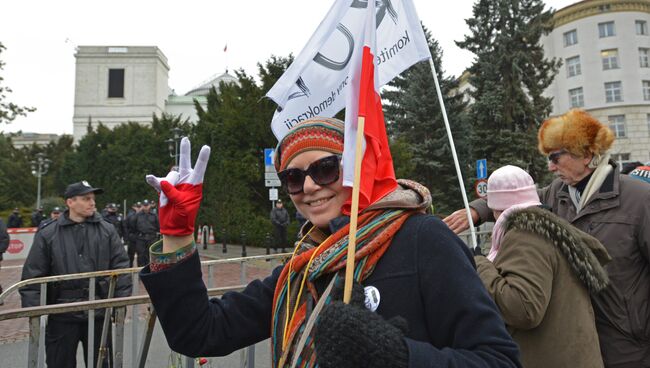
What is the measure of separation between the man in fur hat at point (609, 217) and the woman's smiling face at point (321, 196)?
4.27ft

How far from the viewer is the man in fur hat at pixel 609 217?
7.66 feet

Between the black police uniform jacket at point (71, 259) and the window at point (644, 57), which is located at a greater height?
the window at point (644, 57)

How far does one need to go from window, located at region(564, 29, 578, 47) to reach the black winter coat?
4882 cm

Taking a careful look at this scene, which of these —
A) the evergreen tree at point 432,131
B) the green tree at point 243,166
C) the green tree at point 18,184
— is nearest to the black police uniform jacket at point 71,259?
the green tree at point 243,166

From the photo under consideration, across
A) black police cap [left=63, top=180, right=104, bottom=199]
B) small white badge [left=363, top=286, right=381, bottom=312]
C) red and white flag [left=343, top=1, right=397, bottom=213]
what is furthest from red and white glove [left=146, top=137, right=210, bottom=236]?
black police cap [left=63, top=180, right=104, bottom=199]

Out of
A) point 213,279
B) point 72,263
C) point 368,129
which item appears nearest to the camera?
point 368,129

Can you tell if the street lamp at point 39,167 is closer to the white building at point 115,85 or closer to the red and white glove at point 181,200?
the white building at point 115,85

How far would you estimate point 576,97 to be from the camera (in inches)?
1676

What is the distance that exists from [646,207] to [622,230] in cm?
18

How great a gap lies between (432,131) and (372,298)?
978 inches

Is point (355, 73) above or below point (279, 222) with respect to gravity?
above

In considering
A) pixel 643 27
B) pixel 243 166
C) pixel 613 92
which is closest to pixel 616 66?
pixel 613 92

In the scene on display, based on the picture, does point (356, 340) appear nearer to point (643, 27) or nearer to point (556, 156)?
point (556, 156)

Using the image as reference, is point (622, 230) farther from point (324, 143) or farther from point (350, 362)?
point (350, 362)
